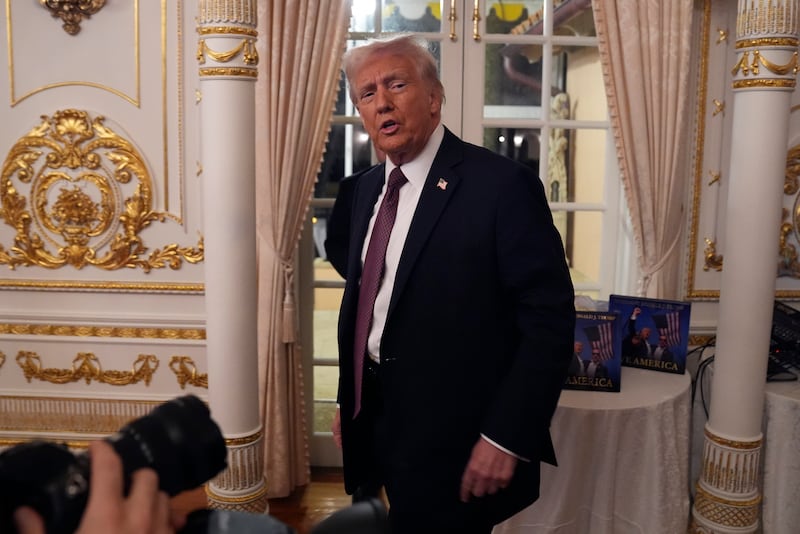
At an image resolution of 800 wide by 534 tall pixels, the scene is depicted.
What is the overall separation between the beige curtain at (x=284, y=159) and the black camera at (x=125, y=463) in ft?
6.76

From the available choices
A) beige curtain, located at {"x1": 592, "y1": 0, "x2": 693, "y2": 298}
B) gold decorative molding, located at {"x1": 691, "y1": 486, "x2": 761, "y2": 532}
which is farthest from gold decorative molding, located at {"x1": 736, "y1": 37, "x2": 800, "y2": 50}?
gold decorative molding, located at {"x1": 691, "y1": 486, "x2": 761, "y2": 532}

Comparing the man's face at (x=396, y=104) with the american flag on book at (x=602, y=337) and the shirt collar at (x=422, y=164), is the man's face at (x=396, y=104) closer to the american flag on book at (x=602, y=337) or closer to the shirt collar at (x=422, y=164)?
the shirt collar at (x=422, y=164)

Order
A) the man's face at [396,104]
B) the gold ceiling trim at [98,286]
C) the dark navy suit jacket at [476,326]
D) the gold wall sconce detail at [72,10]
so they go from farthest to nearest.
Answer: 1. the gold ceiling trim at [98,286]
2. the gold wall sconce detail at [72,10]
3. the man's face at [396,104]
4. the dark navy suit jacket at [476,326]

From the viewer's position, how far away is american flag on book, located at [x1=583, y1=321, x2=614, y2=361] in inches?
88.1

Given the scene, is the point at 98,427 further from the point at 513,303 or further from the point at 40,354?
the point at 513,303

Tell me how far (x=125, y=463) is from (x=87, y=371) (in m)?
2.54

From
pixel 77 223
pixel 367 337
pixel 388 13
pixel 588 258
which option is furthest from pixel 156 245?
pixel 588 258

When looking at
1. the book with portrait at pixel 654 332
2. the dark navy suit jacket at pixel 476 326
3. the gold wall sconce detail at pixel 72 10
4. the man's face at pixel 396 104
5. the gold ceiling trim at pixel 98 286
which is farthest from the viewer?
the gold ceiling trim at pixel 98 286

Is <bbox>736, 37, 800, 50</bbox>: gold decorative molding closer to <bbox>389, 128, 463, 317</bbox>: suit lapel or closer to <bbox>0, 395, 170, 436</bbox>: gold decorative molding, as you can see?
<bbox>389, 128, 463, 317</bbox>: suit lapel

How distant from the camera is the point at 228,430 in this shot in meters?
2.44

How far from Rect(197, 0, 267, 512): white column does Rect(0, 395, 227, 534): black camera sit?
5.54 feet

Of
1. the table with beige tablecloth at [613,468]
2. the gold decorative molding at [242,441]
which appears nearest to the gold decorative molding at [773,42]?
the table with beige tablecloth at [613,468]

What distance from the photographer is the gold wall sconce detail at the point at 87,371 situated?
2.95m

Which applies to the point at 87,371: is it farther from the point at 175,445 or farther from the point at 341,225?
the point at 175,445
